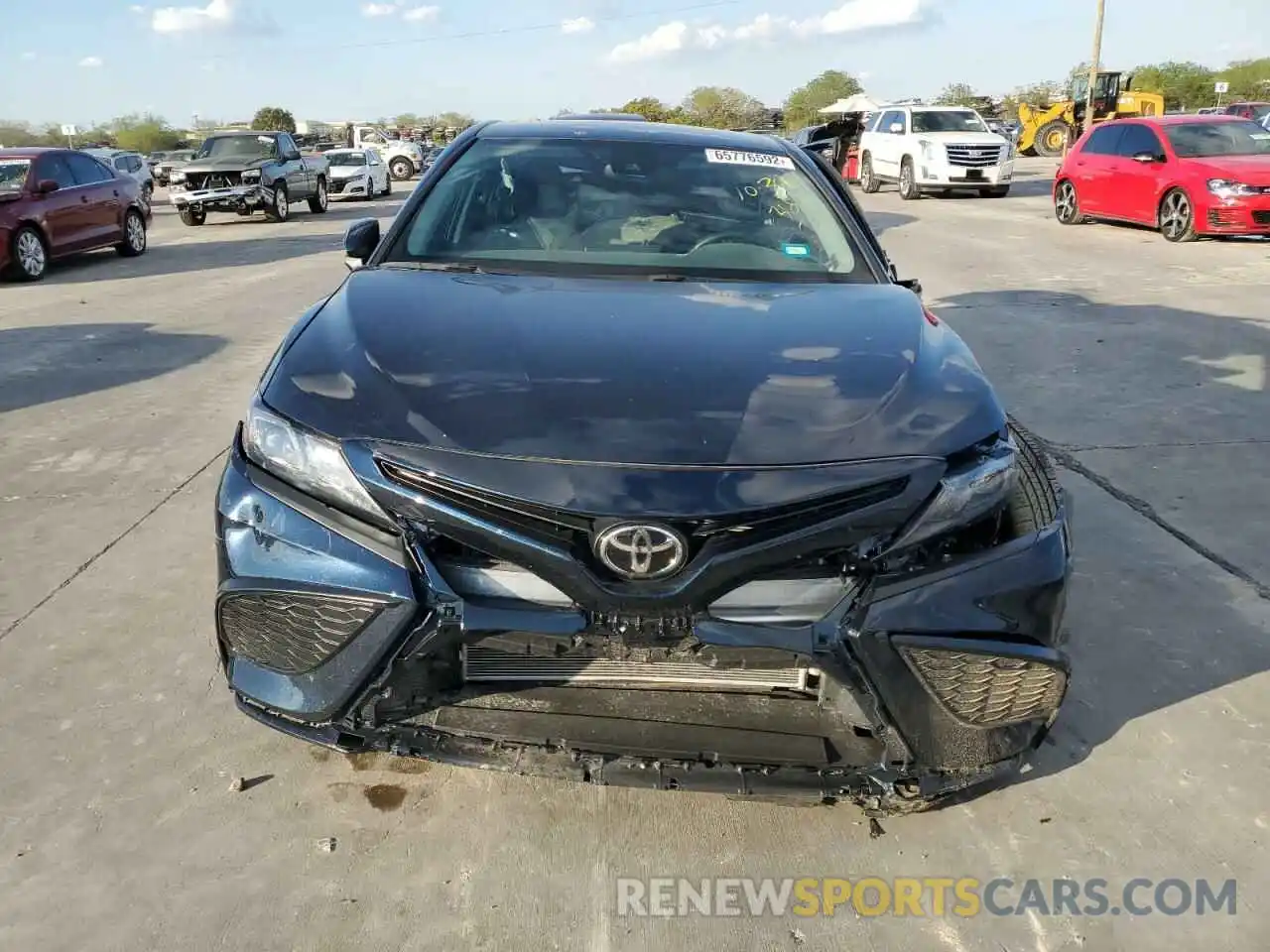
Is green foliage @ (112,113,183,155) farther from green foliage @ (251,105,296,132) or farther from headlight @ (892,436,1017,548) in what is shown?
headlight @ (892,436,1017,548)

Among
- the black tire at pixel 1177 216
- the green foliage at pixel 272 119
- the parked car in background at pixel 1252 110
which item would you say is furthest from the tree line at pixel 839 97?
the black tire at pixel 1177 216

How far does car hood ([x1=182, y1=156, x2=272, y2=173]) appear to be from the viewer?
19.1 metres

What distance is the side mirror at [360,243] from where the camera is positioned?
3.66 metres

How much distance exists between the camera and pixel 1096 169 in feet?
50.1

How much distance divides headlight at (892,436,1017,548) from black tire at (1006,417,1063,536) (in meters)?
0.07

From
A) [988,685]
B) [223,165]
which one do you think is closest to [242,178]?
[223,165]

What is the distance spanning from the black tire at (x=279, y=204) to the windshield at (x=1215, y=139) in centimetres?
1507

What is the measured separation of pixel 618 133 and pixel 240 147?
60.8 feet

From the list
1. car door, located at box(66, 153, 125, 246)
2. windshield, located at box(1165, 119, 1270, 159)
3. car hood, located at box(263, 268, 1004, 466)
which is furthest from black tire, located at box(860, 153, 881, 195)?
car hood, located at box(263, 268, 1004, 466)

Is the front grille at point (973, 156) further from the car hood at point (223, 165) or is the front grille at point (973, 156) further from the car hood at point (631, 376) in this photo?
the car hood at point (631, 376)

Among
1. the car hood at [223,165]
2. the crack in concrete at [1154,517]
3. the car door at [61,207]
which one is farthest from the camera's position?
the car hood at [223,165]


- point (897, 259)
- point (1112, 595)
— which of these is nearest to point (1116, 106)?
point (897, 259)

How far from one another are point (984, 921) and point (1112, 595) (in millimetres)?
1853

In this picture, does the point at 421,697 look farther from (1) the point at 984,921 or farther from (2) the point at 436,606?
(1) the point at 984,921
